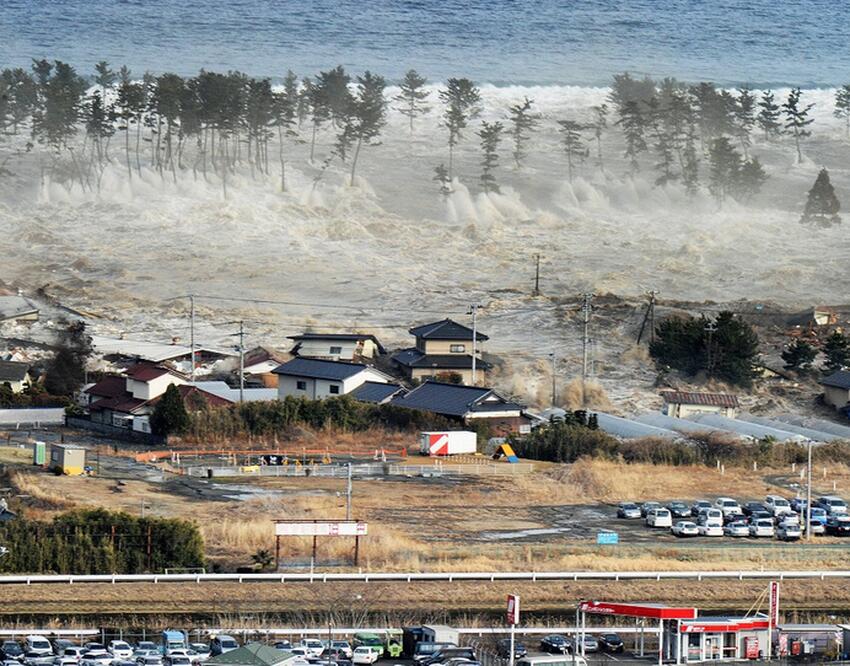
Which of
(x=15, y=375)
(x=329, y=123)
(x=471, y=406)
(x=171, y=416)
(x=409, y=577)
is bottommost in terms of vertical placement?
(x=15, y=375)

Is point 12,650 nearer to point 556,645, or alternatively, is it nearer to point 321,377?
point 556,645

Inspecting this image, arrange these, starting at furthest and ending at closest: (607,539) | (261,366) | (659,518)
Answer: (261,366) → (659,518) → (607,539)

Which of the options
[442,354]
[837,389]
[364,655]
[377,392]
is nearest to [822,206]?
[442,354]

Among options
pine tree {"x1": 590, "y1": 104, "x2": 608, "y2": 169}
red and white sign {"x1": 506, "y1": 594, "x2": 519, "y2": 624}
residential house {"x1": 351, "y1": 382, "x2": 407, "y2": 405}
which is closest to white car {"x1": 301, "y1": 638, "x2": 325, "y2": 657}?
red and white sign {"x1": 506, "y1": 594, "x2": 519, "y2": 624}

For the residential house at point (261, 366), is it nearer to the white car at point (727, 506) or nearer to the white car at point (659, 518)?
the white car at point (727, 506)

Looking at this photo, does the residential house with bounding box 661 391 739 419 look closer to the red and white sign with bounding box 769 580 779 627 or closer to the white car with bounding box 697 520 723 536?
the white car with bounding box 697 520 723 536
